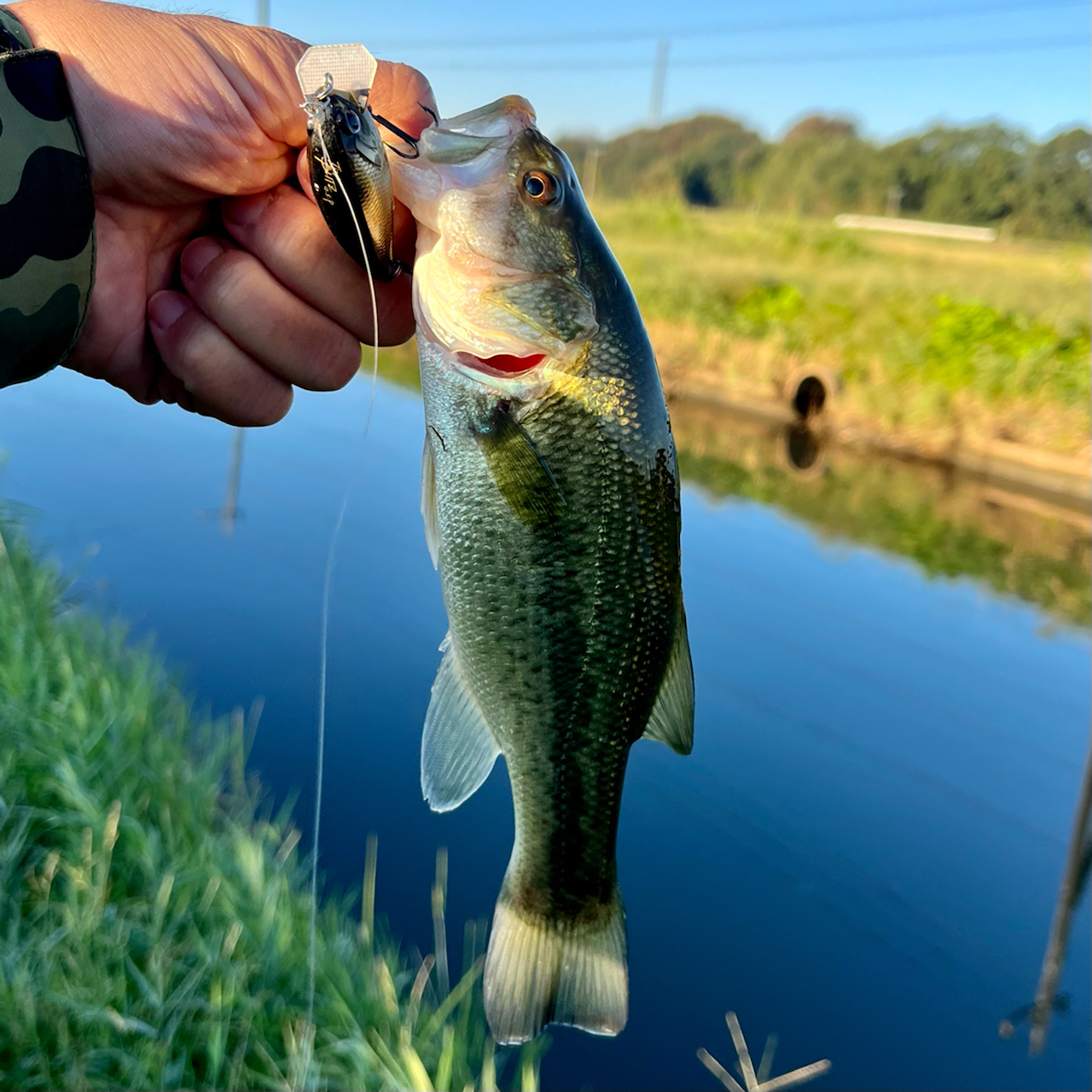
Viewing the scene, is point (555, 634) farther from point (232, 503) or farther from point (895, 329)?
point (895, 329)

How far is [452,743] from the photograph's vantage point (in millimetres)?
1631

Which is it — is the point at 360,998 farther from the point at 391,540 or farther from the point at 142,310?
the point at 391,540

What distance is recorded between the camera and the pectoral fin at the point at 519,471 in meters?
1.46

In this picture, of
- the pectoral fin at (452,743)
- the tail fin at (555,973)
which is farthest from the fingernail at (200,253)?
the tail fin at (555,973)

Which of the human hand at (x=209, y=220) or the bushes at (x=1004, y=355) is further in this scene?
the bushes at (x=1004, y=355)

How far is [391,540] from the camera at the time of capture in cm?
954

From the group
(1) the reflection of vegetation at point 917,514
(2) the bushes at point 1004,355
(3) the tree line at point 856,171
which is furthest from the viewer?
(3) the tree line at point 856,171

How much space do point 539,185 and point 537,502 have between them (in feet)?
1.80

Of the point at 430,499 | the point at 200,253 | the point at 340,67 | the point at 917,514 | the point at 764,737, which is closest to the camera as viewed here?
the point at 340,67

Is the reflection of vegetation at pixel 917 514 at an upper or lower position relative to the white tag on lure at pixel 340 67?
lower

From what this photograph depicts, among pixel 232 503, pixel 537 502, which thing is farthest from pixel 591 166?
pixel 537 502

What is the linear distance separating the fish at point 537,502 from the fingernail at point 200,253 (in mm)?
503

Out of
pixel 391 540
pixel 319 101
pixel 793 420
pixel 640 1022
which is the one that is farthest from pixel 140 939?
pixel 793 420

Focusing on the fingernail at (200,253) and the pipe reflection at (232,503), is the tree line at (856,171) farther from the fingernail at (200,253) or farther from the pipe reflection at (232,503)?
the fingernail at (200,253)
